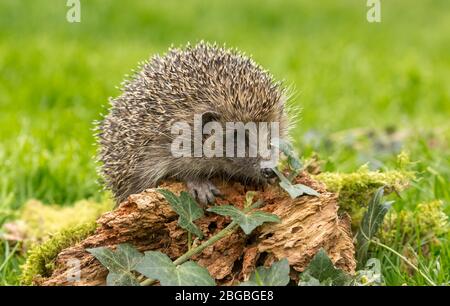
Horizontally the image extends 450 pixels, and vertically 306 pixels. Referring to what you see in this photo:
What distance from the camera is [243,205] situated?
5219 mm

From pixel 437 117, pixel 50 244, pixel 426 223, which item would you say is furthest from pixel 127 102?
pixel 437 117

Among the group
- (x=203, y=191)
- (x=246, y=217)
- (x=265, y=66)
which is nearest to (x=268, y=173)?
(x=203, y=191)

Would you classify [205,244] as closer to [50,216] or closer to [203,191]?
[203,191]

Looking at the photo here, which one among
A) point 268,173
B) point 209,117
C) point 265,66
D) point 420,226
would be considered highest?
point 265,66

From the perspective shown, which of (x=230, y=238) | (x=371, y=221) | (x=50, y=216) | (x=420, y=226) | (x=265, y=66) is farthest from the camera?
(x=265, y=66)

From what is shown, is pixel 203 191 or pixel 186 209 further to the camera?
pixel 203 191

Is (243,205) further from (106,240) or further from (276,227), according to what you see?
(106,240)

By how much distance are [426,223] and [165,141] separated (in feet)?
7.34

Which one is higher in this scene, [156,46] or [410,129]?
[156,46]

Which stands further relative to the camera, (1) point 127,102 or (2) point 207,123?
(1) point 127,102

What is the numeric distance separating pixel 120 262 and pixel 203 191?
96 centimetres

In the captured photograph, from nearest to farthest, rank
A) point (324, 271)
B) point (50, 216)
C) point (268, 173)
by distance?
point (324, 271), point (268, 173), point (50, 216)

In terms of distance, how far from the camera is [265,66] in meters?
13.6

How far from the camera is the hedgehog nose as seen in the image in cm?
519
